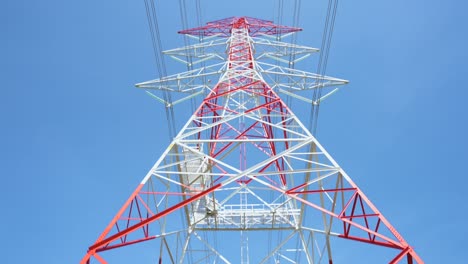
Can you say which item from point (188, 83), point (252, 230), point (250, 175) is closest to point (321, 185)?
point (250, 175)

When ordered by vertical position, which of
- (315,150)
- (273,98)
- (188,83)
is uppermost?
(188,83)

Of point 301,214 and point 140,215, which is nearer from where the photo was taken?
point 140,215

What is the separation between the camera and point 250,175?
8367 mm

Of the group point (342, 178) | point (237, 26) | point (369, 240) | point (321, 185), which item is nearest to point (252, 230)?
point (321, 185)

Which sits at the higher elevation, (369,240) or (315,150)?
(315,150)

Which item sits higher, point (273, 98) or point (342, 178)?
point (273, 98)

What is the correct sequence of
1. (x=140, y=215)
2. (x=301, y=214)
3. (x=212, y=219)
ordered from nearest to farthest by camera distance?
(x=140, y=215)
(x=301, y=214)
(x=212, y=219)

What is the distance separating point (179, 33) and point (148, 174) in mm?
14584

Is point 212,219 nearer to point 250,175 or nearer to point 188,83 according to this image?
point 250,175

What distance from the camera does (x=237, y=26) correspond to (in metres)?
21.1

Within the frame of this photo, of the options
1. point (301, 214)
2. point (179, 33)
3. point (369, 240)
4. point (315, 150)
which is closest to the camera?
point (369, 240)

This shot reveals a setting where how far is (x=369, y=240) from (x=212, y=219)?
6617mm

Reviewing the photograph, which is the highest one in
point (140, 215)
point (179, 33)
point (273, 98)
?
point (179, 33)

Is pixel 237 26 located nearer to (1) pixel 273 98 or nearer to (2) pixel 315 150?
(1) pixel 273 98
